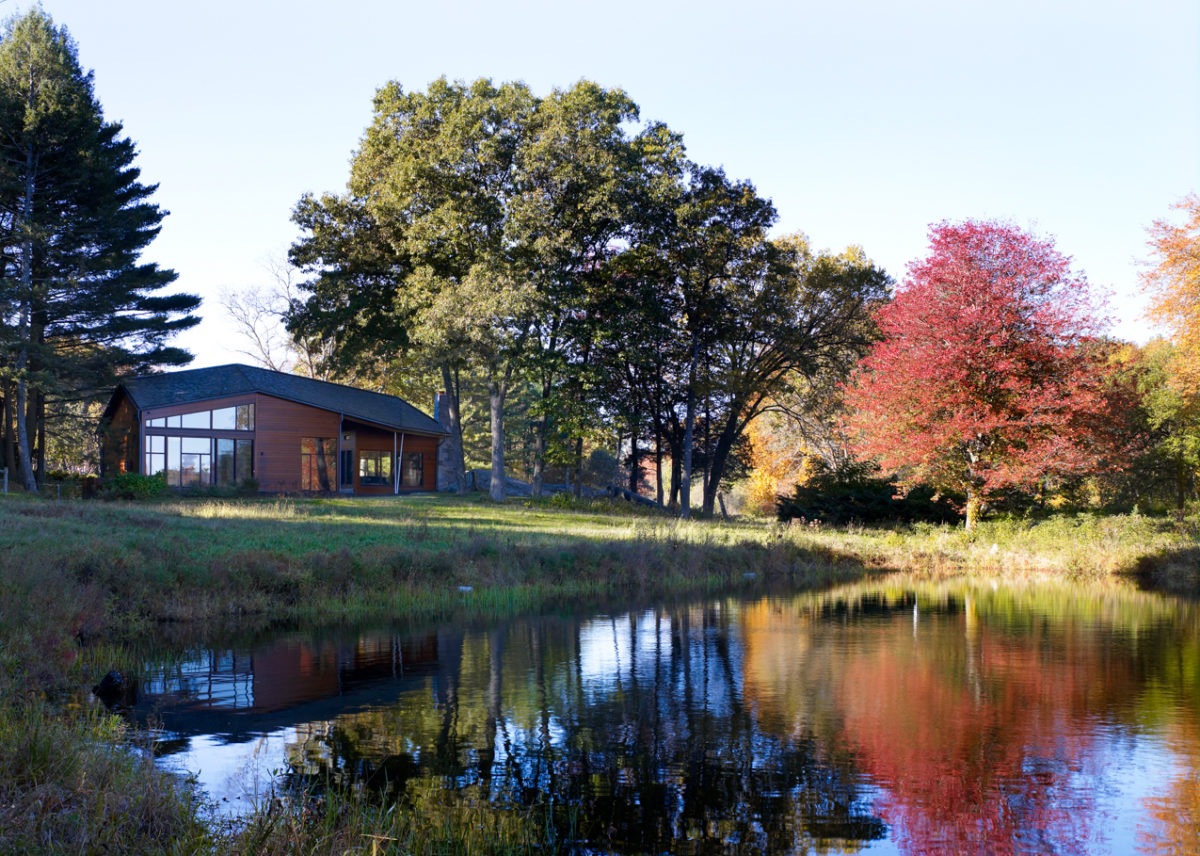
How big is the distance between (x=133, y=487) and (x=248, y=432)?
711cm

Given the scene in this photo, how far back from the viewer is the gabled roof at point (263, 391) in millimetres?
39281

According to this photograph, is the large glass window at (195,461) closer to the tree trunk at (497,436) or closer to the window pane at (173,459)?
the window pane at (173,459)

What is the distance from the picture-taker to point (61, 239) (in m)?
37.6

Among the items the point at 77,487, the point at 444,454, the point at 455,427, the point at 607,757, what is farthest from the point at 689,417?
the point at 607,757

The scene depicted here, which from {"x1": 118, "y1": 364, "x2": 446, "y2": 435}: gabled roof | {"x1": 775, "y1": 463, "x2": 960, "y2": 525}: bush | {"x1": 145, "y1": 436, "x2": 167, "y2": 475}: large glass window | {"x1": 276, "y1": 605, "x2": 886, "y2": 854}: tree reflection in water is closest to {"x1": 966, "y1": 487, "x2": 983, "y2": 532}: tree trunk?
{"x1": 775, "y1": 463, "x2": 960, "y2": 525}: bush

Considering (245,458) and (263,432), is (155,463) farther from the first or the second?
(263,432)

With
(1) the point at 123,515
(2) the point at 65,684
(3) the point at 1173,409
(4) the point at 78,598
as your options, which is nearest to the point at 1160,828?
(2) the point at 65,684

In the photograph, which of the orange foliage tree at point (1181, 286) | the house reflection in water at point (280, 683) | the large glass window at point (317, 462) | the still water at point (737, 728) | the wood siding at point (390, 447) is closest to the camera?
the still water at point (737, 728)

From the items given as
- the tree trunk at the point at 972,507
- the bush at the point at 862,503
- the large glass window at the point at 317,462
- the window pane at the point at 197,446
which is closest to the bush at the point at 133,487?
the window pane at the point at 197,446

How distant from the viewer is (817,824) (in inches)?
329

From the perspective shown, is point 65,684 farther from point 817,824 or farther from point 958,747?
point 958,747

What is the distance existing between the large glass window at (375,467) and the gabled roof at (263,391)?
1851 mm

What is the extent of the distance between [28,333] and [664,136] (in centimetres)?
2452

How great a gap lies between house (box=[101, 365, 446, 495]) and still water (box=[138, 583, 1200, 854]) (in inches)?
972
